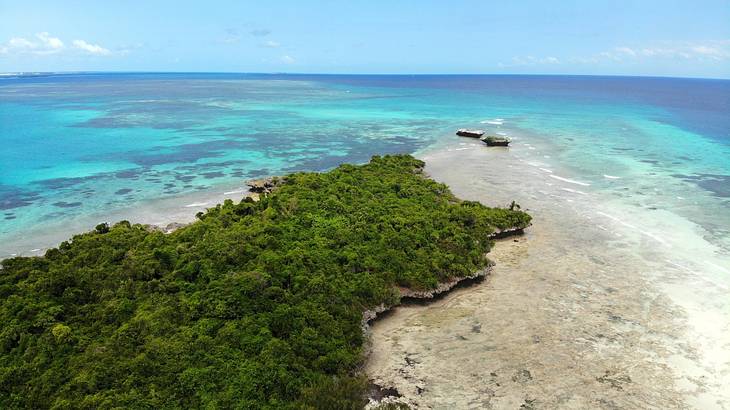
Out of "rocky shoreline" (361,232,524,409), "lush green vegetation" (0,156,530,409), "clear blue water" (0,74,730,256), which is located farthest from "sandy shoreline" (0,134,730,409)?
"clear blue water" (0,74,730,256)

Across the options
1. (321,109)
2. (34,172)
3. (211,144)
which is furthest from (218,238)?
(321,109)

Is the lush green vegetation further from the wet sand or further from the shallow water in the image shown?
the shallow water

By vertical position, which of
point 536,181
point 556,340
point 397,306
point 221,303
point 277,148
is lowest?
point 556,340

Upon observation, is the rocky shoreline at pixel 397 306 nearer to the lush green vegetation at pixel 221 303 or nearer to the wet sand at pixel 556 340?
the wet sand at pixel 556 340

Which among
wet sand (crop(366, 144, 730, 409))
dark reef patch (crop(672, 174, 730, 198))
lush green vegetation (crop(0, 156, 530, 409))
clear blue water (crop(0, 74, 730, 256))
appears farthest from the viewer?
dark reef patch (crop(672, 174, 730, 198))

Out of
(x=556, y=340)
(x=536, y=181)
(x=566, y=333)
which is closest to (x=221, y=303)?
(x=556, y=340)

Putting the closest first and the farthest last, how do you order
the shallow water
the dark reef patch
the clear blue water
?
1. the shallow water
2. the clear blue water
3. the dark reef patch

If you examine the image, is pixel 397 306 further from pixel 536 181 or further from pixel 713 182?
pixel 713 182

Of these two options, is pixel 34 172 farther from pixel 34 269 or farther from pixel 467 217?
pixel 467 217
